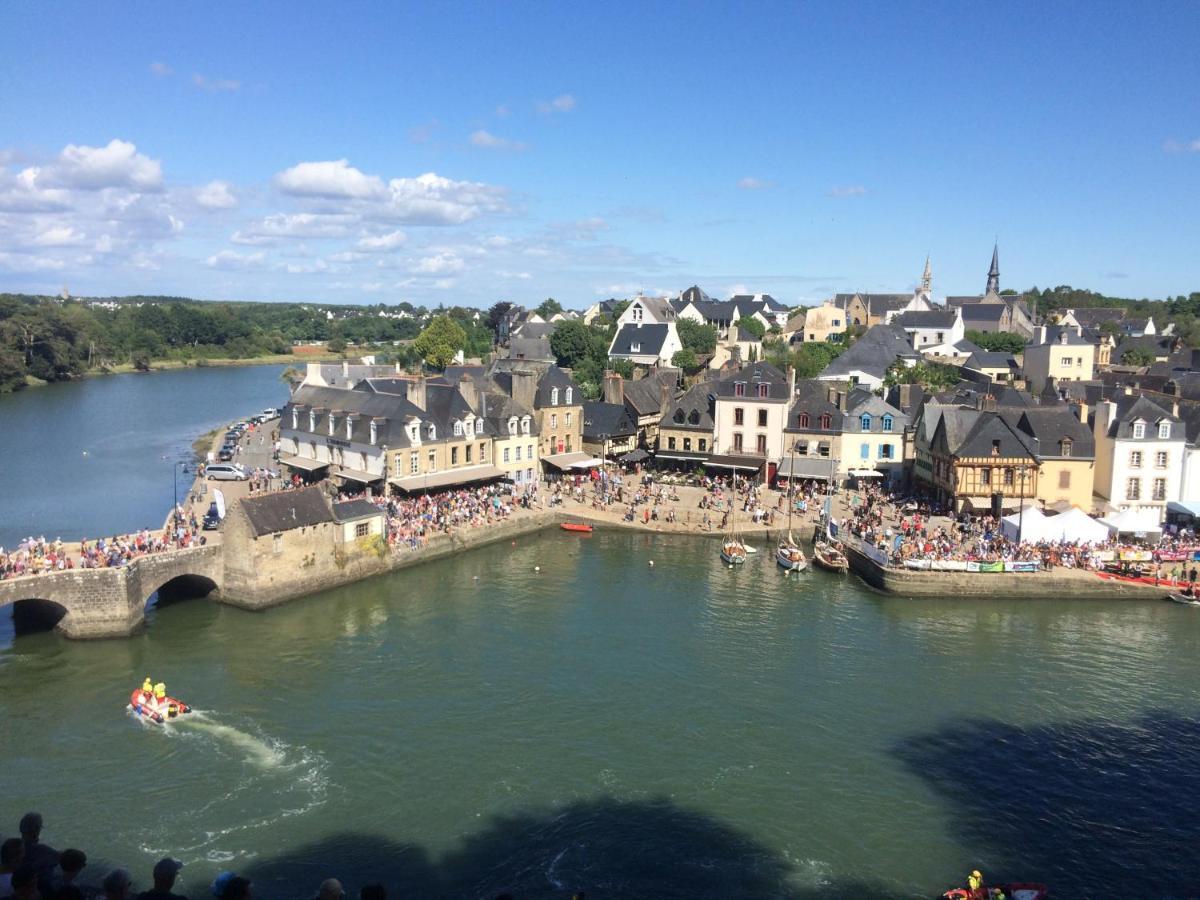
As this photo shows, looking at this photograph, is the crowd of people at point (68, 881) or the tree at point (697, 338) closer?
the crowd of people at point (68, 881)

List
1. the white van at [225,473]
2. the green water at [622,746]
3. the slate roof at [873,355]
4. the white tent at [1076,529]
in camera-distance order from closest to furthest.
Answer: the green water at [622,746] < the white tent at [1076,529] < the white van at [225,473] < the slate roof at [873,355]

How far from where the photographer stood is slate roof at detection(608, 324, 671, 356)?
79.4 metres

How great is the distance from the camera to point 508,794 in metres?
20.7

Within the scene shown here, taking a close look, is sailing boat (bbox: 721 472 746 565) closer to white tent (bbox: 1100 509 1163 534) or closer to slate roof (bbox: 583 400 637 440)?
slate roof (bbox: 583 400 637 440)

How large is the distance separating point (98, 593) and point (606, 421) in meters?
31.3

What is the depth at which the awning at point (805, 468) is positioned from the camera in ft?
159

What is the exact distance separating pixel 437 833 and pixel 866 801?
9.78 metres

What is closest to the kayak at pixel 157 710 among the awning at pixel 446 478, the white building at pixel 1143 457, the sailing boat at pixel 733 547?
the awning at pixel 446 478

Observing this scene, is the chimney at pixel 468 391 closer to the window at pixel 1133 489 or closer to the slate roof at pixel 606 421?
the slate roof at pixel 606 421

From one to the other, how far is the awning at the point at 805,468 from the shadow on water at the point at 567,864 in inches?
1209

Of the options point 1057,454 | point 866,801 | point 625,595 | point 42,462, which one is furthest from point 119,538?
point 1057,454

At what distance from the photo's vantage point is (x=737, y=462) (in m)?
50.4

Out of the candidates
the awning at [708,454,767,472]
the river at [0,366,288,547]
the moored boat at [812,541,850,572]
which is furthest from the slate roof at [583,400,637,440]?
the river at [0,366,288,547]

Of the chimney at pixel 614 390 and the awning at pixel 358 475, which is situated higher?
the chimney at pixel 614 390
